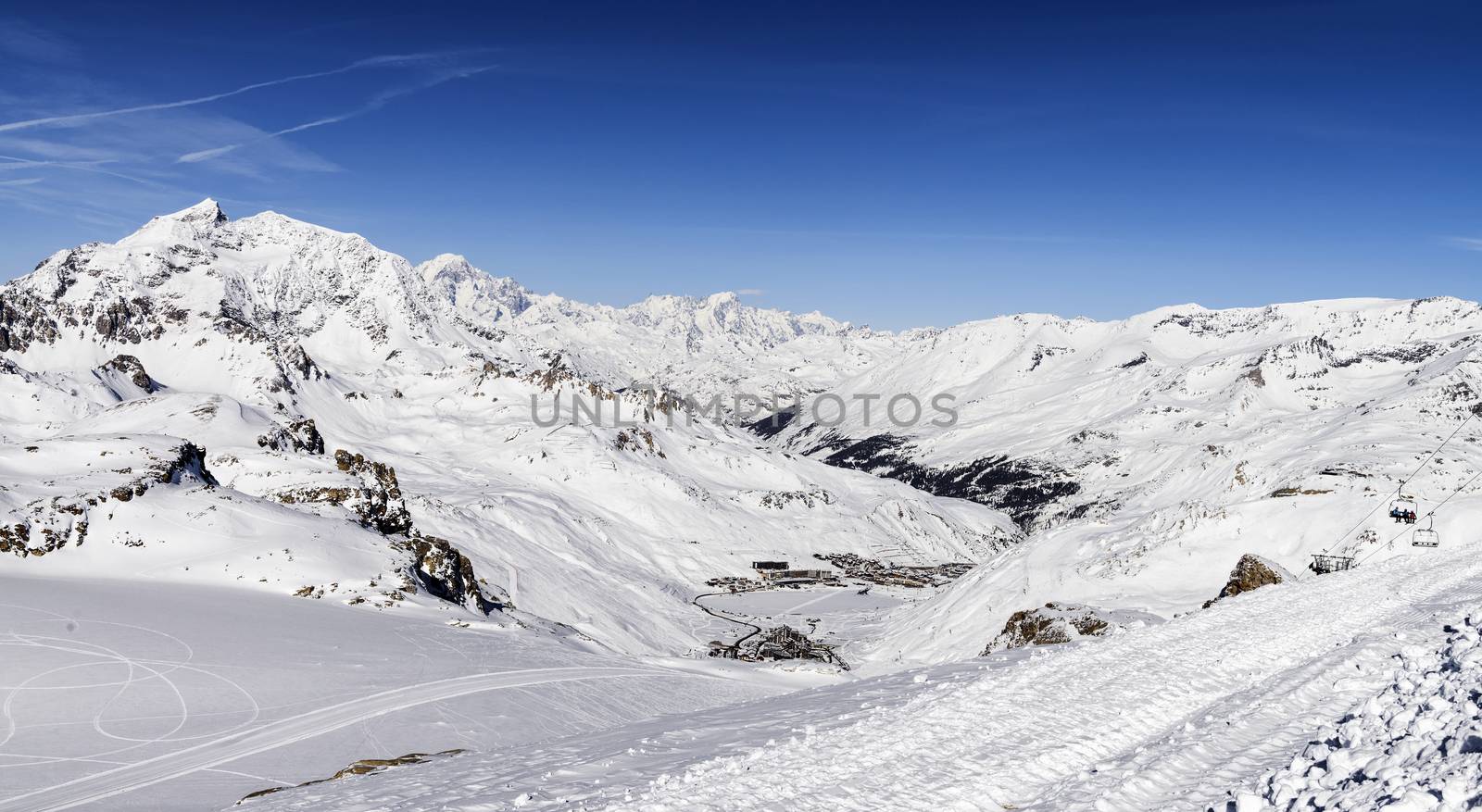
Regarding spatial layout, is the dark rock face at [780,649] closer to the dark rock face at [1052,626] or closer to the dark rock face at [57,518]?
the dark rock face at [1052,626]

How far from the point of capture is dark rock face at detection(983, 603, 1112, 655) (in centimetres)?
4769

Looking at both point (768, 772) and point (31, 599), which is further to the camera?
point (31, 599)

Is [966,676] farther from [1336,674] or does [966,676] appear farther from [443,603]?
[443,603]

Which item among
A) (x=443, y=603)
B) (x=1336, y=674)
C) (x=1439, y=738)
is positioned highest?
(x=1439, y=738)

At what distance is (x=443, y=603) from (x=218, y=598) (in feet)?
49.5

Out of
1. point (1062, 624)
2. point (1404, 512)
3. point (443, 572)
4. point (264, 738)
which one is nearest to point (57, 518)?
point (443, 572)

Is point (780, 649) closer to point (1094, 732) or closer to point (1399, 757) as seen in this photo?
point (1094, 732)

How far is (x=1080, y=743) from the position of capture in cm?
1777

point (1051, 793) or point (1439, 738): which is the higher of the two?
point (1439, 738)

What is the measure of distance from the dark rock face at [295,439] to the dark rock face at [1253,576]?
360ft

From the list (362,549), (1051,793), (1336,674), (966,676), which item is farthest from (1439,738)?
(362,549)

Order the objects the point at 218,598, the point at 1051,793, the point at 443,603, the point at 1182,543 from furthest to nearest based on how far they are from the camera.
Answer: the point at 1182,543 → the point at 443,603 → the point at 218,598 → the point at 1051,793

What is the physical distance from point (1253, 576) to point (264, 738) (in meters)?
51.2

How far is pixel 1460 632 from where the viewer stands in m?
21.0
